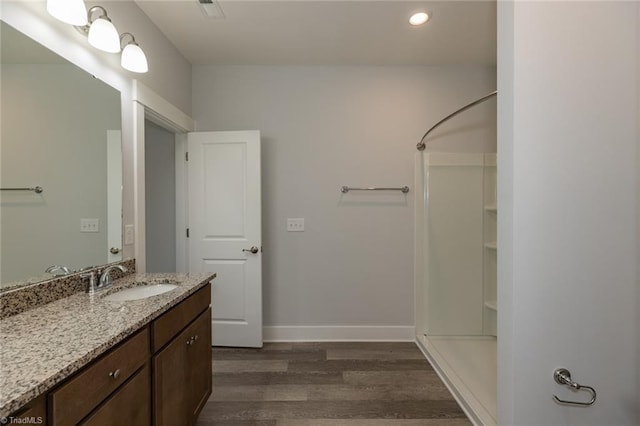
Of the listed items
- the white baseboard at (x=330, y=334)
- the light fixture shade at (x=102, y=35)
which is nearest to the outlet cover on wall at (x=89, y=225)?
the light fixture shade at (x=102, y=35)

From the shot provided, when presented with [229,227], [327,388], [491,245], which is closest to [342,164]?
[229,227]

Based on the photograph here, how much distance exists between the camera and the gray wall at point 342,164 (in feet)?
8.43

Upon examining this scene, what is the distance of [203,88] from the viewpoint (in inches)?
101

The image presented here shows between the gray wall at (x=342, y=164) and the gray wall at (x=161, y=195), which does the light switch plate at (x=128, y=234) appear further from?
the gray wall at (x=342, y=164)

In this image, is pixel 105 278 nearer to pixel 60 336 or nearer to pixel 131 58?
pixel 60 336

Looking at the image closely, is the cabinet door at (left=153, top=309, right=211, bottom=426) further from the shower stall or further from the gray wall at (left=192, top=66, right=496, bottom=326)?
the shower stall

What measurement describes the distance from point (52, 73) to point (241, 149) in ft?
4.31

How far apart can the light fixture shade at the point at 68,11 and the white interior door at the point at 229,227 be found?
1.25 metres

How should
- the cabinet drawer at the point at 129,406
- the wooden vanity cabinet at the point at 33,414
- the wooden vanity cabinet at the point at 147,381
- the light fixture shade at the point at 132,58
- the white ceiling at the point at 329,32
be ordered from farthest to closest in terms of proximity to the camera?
1. the white ceiling at the point at 329,32
2. the light fixture shade at the point at 132,58
3. the cabinet drawer at the point at 129,406
4. the wooden vanity cabinet at the point at 147,381
5. the wooden vanity cabinet at the point at 33,414

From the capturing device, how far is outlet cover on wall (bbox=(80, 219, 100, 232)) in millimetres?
1354

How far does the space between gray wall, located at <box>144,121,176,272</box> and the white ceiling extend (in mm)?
820

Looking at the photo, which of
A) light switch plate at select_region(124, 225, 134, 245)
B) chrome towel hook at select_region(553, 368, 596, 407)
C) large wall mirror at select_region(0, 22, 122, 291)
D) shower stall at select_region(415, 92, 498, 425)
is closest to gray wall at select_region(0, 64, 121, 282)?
large wall mirror at select_region(0, 22, 122, 291)

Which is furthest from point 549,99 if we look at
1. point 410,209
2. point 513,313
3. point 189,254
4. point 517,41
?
point 189,254

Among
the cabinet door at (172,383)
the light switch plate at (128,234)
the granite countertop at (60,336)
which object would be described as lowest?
the cabinet door at (172,383)
